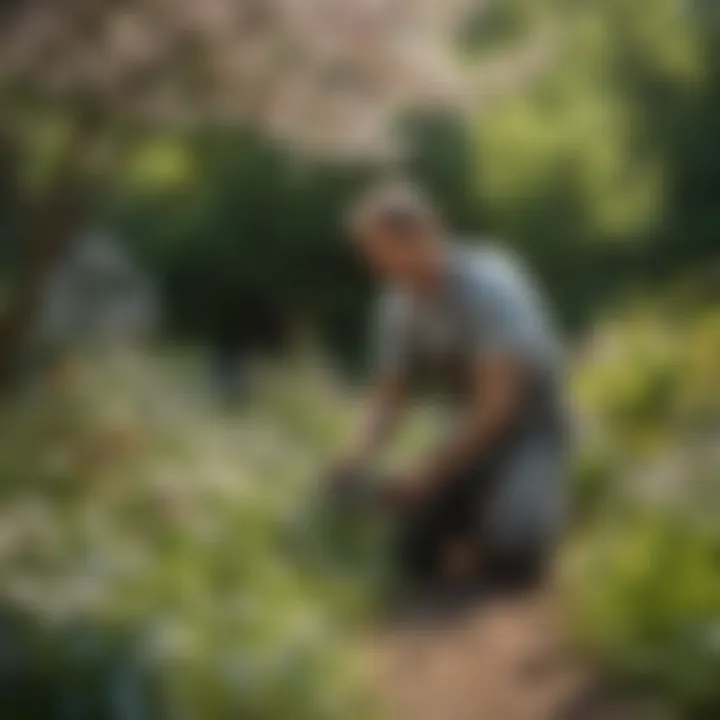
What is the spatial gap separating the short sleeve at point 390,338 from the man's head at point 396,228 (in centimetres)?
3

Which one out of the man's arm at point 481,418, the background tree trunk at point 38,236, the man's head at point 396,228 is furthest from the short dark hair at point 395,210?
the background tree trunk at point 38,236

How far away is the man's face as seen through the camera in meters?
1.61

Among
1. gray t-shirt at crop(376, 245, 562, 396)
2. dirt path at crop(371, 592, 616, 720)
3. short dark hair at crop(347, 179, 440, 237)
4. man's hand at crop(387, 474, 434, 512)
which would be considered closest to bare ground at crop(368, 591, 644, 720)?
dirt path at crop(371, 592, 616, 720)

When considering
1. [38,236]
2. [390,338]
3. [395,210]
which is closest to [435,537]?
[390,338]

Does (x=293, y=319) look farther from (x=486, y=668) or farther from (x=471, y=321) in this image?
(x=486, y=668)

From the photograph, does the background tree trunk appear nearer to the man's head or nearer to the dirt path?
the man's head

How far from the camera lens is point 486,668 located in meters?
1.59

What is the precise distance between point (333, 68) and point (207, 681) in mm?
555

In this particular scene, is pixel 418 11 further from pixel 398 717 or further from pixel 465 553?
pixel 398 717

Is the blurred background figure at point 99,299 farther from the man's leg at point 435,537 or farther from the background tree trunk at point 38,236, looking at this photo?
the man's leg at point 435,537

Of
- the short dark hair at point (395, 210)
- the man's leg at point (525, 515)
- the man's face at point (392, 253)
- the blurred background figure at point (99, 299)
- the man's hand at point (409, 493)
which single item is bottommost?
the man's leg at point (525, 515)

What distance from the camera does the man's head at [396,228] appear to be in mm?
1613

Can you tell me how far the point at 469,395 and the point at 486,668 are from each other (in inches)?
9.5

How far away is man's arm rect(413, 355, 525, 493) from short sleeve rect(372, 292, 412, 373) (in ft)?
0.22
